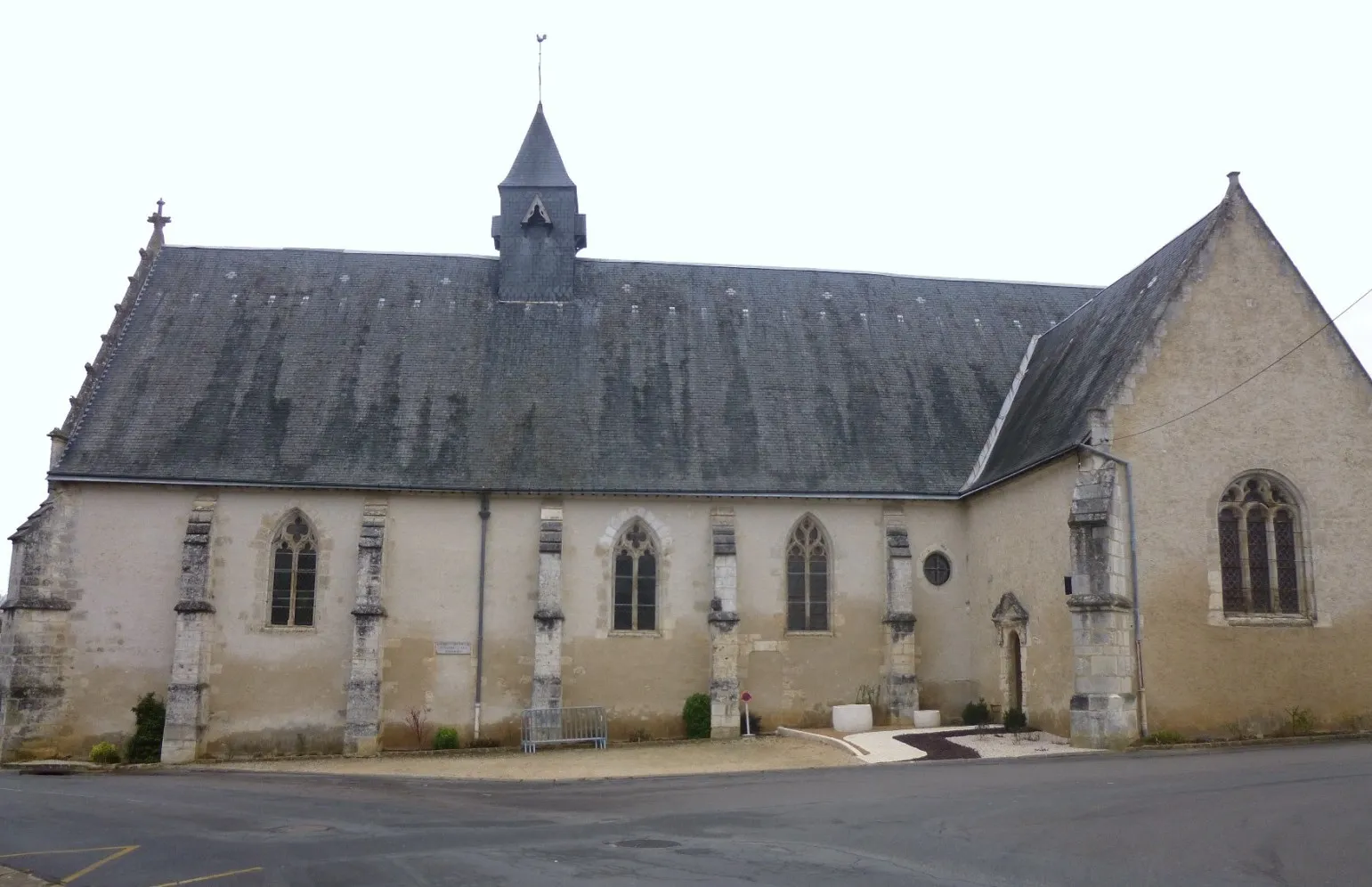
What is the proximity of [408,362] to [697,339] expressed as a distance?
671 centimetres

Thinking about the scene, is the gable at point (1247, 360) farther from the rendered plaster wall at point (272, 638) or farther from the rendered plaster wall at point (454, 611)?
the rendered plaster wall at point (272, 638)

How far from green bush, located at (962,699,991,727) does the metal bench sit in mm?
7345

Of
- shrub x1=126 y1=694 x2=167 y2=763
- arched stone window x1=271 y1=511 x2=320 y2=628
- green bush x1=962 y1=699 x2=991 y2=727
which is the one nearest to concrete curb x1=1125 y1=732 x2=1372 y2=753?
green bush x1=962 y1=699 x2=991 y2=727

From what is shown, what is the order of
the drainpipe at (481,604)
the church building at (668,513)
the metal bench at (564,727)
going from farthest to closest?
the drainpipe at (481,604) → the metal bench at (564,727) → the church building at (668,513)

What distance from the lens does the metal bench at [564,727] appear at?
71.6 ft

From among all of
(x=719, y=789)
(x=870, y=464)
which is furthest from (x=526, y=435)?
(x=719, y=789)

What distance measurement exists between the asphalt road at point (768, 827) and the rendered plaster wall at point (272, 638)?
5.18 m

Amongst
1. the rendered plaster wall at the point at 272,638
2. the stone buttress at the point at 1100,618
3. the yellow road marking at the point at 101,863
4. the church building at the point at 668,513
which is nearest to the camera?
the yellow road marking at the point at 101,863

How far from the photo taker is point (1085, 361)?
22078 mm

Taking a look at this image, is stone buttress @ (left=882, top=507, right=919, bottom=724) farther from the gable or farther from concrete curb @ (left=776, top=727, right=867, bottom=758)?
the gable

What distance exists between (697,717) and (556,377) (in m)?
8.18

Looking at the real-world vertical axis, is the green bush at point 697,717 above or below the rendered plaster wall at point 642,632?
below

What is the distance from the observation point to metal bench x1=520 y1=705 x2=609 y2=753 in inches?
859

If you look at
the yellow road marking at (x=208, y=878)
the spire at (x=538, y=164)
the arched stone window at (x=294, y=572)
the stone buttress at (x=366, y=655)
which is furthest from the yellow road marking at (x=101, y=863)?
the spire at (x=538, y=164)
